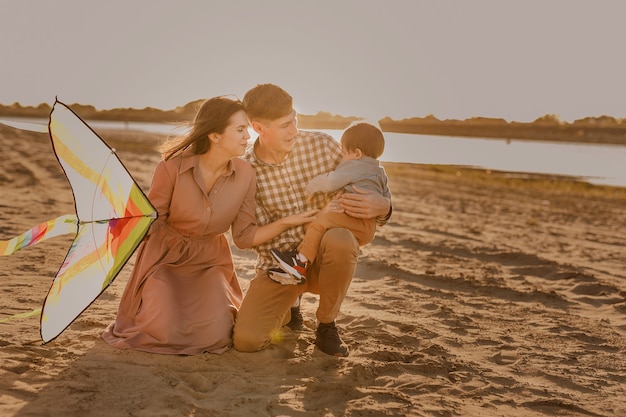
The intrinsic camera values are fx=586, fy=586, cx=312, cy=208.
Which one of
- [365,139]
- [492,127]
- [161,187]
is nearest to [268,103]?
[365,139]

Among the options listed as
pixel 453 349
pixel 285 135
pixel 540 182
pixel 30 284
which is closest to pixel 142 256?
pixel 285 135

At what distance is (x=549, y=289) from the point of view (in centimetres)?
539

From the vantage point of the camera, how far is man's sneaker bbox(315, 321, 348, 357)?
345 centimetres

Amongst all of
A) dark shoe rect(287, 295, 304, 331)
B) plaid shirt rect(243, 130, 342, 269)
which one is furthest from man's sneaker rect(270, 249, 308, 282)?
dark shoe rect(287, 295, 304, 331)

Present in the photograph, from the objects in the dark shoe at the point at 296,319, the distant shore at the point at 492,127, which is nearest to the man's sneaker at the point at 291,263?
Answer: the dark shoe at the point at 296,319

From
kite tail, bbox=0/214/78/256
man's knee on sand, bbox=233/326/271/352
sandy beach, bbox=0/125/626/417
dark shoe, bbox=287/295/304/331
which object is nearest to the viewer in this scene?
sandy beach, bbox=0/125/626/417

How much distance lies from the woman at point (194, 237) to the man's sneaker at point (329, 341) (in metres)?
0.54

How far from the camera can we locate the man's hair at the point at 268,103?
3477mm

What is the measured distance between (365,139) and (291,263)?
90cm

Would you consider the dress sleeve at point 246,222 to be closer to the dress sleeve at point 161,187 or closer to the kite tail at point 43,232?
the dress sleeve at point 161,187

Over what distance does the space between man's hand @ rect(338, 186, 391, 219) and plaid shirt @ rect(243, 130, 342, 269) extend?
0.31 meters

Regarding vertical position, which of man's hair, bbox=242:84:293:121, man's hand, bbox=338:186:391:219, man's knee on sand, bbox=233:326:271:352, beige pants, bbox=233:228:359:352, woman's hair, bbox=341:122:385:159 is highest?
man's hair, bbox=242:84:293:121

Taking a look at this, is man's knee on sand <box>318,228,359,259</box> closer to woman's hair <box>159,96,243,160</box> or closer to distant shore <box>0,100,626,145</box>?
woman's hair <box>159,96,243,160</box>

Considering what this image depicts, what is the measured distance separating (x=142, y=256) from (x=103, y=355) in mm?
636
